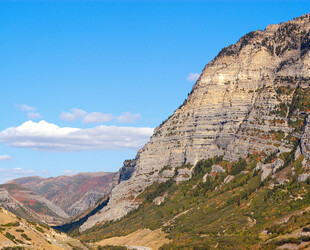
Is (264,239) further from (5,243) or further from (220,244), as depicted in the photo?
(5,243)

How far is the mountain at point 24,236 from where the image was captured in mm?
153750

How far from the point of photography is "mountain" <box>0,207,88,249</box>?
154m

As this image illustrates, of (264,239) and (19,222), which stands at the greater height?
(19,222)

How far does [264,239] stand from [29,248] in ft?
248

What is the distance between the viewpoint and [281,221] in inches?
7510

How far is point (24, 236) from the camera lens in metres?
164

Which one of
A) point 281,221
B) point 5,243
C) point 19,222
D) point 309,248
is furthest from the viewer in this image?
point 281,221

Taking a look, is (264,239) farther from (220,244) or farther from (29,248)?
(29,248)

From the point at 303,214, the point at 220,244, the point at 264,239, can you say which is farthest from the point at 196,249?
the point at 303,214

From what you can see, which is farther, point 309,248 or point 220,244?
point 220,244

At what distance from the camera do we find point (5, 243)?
14938 centimetres

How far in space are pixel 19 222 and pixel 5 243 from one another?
26535 millimetres

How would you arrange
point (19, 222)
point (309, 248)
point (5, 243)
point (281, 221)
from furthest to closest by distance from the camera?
point (281, 221) < point (19, 222) < point (5, 243) < point (309, 248)

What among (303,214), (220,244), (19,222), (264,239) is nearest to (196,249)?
(220,244)
